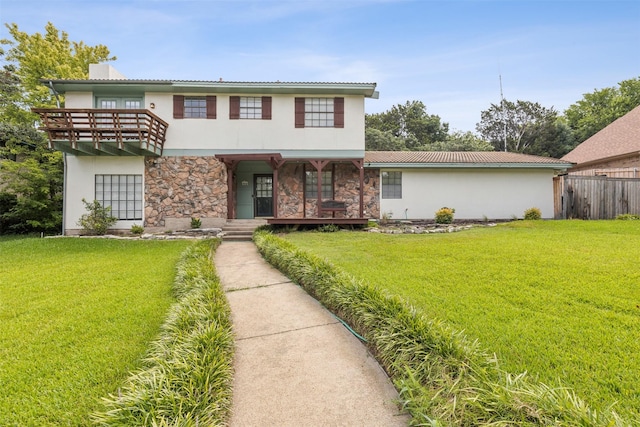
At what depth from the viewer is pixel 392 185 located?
13.0 m

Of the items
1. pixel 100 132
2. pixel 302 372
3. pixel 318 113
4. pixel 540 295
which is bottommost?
pixel 302 372

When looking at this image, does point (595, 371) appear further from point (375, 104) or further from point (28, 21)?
point (375, 104)

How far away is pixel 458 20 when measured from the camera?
1124 cm

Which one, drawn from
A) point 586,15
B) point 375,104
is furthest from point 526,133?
point 586,15

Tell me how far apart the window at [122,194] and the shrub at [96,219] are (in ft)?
1.08

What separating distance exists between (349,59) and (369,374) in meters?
17.3

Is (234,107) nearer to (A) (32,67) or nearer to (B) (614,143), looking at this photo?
(A) (32,67)

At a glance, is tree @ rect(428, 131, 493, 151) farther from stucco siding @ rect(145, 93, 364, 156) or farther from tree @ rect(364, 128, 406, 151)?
stucco siding @ rect(145, 93, 364, 156)

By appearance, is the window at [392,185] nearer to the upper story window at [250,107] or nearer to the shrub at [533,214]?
the shrub at [533,214]

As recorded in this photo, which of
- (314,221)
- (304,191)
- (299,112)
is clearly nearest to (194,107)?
(299,112)

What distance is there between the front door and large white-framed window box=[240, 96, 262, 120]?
8.73 feet

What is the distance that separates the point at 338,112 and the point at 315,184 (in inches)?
120

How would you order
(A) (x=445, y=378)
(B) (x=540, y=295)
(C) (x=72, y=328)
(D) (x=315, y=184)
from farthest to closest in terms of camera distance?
(D) (x=315, y=184)
(B) (x=540, y=295)
(C) (x=72, y=328)
(A) (x=445, y=378)

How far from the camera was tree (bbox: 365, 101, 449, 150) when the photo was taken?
3497 cm
